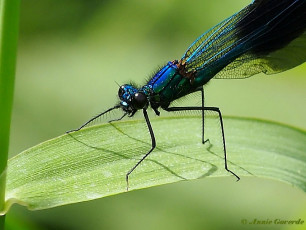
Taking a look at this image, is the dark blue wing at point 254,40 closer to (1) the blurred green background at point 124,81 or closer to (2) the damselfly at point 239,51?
(2) the damselfly at point 239,51

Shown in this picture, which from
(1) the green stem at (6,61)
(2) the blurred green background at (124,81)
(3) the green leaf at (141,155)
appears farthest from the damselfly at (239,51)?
(1) the green stem at (6,61)

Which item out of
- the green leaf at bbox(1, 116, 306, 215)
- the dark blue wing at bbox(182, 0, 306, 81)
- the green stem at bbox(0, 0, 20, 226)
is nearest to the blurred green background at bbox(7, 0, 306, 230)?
the dark blue wing at bbox(182, 0, 306, 81)

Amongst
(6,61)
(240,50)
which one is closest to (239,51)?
(240,50)

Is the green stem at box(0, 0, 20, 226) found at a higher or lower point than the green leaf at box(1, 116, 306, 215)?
higher

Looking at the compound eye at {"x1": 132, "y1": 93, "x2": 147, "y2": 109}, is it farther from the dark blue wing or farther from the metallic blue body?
the dark blue wing

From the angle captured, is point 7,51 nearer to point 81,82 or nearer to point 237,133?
point 237,133

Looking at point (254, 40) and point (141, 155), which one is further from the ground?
point (254, 40)

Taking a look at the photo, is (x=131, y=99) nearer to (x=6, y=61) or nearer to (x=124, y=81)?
(x=124, y=81)
